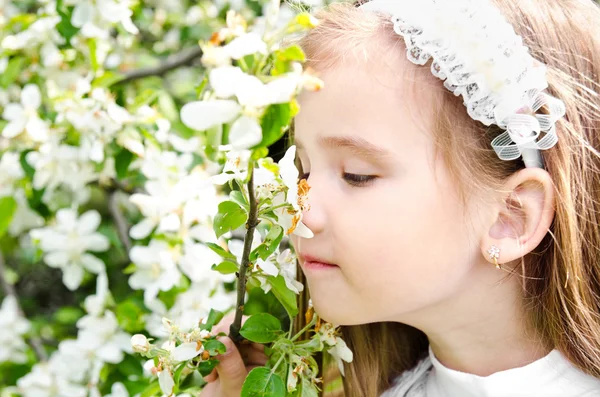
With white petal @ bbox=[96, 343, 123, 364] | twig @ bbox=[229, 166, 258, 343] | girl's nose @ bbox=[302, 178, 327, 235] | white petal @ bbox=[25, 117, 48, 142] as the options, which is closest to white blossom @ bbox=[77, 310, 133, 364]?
white petal @ bbox=[96, 343, 123, 364]

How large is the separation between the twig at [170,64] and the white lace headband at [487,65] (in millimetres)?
1141

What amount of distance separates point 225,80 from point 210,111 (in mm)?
35

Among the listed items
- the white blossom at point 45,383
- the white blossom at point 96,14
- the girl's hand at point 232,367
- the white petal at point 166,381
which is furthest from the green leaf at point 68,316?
the white petal at point 166,381

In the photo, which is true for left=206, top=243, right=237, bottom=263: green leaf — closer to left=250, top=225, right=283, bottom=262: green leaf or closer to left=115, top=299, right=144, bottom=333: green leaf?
left=250, top=225, right=283, bottom=262: green leaf

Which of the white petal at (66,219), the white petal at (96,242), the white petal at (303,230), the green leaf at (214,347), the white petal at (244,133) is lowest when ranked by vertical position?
the white petal at (96,242)

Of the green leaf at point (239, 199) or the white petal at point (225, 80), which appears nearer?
the white petal at point (225, 80)

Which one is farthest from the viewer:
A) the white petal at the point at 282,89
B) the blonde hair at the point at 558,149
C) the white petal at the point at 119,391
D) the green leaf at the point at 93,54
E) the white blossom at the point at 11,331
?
the white blossom at the point at 11,331

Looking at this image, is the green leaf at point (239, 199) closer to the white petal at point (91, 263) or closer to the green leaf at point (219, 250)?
the green leaf at point (219, 250)

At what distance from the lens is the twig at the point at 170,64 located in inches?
84.7

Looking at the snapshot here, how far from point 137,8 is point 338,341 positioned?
3.97ft

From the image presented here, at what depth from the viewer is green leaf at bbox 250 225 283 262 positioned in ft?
3.35

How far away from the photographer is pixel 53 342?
2.28 m

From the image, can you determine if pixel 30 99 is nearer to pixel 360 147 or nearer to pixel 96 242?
pixel 96 242

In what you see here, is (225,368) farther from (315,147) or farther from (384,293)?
(315,147)
